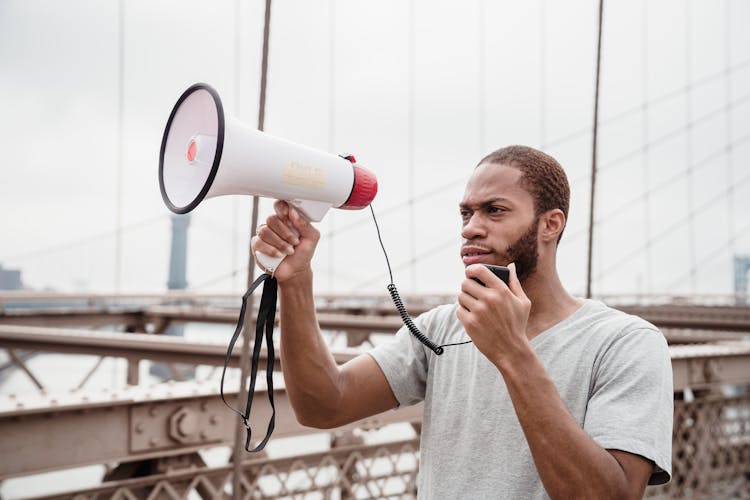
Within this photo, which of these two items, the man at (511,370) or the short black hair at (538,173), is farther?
the short black hair at (538,173)

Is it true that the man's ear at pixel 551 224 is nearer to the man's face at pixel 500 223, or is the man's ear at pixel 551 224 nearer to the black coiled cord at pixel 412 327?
the man's face at pixel 500 223

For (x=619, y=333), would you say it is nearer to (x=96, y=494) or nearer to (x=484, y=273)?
(x=484, y=273)

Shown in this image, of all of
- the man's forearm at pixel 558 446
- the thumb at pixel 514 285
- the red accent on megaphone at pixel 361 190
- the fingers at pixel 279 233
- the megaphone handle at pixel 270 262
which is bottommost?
the man's forearm at pixel 558 446

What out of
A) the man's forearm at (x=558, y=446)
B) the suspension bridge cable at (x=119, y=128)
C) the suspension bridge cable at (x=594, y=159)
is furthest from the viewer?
the suspension bridge cable at (x=119, y=128)

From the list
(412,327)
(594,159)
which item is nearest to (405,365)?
(412,327)

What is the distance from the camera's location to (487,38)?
448 inches

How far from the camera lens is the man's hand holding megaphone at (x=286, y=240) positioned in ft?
3.79

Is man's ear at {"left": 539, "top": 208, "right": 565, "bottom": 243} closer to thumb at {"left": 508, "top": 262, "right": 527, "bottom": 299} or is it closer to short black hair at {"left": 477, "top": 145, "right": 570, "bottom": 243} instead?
short black hair at {"left": 477, "top": 145, "right": 570, "bottom": 243}

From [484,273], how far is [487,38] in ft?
36.8

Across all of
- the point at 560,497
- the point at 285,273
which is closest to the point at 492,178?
the point at 285,273

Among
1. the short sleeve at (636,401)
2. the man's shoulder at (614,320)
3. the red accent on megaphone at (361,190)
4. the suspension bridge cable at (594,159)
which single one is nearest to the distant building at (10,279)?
the suspension bridge cable at (594,159)

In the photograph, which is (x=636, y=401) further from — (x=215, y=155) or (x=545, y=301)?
(x=215, y=155)

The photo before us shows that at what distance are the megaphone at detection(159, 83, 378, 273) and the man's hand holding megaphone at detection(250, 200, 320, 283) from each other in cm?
2

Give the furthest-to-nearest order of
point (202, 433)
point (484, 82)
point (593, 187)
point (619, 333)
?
point (484, 82), point (593, 187), point (202, 433), point (619, 333)
